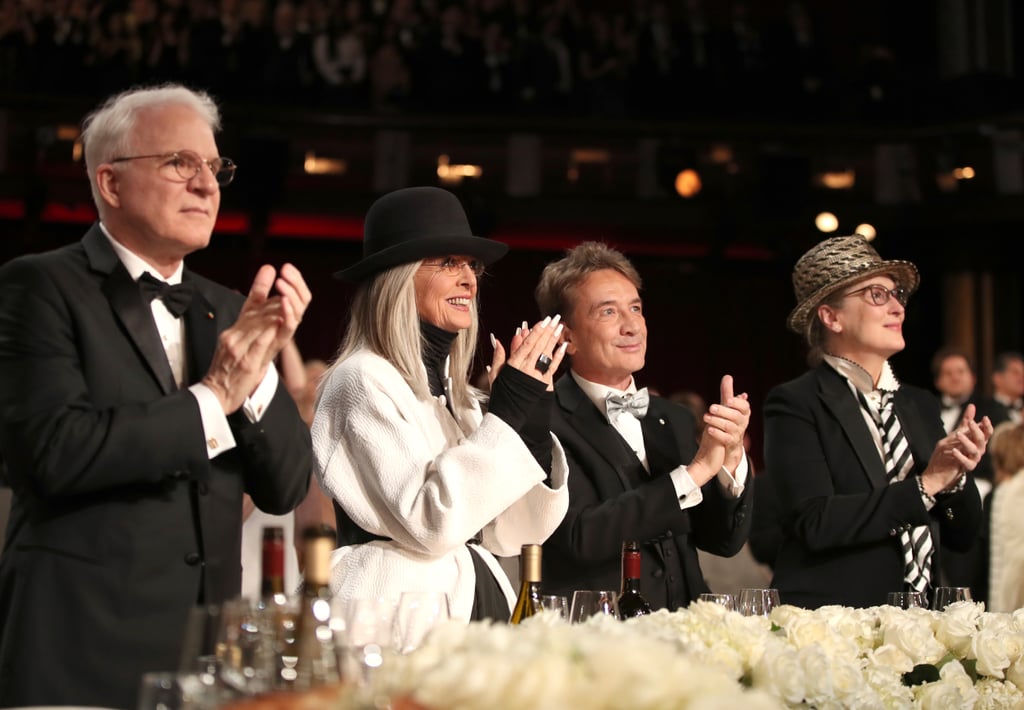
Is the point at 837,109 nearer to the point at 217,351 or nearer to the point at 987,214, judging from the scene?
the point at 987,214

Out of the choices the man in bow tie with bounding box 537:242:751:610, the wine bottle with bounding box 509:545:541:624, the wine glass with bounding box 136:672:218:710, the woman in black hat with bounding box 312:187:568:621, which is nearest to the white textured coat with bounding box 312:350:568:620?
the woman in black hat with bounding box 312:187:568:621

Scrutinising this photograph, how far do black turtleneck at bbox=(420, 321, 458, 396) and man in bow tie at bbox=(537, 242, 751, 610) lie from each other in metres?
0.44

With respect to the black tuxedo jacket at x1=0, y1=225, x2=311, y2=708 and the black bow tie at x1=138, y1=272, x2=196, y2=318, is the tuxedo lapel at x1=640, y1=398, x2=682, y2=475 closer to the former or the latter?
the black tuxedo jacket at x1=0, y1=225, x2=311, y2=708

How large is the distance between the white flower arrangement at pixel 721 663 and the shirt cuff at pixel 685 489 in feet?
2.43

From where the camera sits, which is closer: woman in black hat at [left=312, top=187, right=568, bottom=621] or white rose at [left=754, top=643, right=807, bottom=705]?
white rose at [left=754, top=643, right=807, bottom=705]

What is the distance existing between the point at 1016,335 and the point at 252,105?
6.50 meters

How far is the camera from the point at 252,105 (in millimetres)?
10586

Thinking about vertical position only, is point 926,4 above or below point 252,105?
above

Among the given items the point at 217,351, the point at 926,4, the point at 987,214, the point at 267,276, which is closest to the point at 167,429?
the point at 217,351

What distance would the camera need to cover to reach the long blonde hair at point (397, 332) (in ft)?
8.50

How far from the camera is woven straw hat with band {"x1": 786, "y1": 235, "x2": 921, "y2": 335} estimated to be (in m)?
3.38

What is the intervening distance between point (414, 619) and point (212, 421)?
0.77 metres

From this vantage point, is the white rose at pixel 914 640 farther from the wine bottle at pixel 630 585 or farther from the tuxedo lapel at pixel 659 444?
the tuxedo lapel at pixel 659 444

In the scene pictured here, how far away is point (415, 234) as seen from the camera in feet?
8.80
